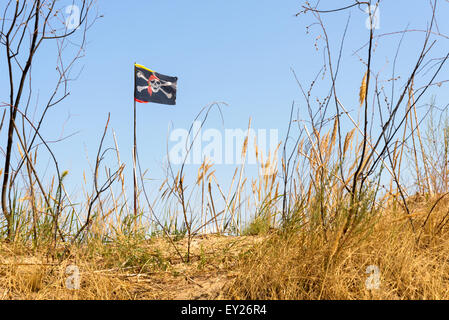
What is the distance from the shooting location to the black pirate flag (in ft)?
17.1

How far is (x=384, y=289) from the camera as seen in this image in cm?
209

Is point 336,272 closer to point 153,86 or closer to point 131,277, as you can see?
point 131,277

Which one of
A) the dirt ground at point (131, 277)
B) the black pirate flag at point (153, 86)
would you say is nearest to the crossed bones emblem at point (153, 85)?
the black pirate flag at point (153, 86)

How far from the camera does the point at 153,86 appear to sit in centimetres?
529

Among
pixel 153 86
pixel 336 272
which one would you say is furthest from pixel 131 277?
pixel 153 86

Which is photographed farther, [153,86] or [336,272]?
[153,86]

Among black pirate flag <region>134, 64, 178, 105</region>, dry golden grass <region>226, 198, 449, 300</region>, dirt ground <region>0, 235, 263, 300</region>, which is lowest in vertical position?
dirt ground <region>0, 235, 263, 300</region>

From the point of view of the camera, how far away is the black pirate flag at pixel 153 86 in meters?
5.20

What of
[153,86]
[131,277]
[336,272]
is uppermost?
[153,86]

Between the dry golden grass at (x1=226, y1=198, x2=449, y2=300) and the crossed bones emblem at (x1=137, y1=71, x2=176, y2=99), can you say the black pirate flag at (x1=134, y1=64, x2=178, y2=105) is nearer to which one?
the crossed bones emblem at (x1=137, y1=71, x2=176, y2=99)

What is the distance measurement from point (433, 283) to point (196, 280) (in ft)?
3.90

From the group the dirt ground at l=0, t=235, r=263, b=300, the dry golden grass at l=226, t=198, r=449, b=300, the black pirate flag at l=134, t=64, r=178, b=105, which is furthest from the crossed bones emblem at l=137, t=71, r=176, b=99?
the dry golden grass at l=226, t=198, r=449, b=300
